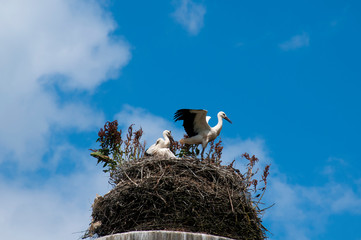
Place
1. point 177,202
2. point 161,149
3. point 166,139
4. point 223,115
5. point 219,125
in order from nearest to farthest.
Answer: point 177,202
point 161,149
point 166,139
point 219,125
point 223,115

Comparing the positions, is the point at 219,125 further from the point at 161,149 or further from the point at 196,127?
the point at 161,149

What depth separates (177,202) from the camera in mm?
8859

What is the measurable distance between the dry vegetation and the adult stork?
1609mm

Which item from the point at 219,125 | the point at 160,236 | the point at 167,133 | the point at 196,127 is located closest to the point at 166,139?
the point at 167,133

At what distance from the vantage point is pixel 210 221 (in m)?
8.70

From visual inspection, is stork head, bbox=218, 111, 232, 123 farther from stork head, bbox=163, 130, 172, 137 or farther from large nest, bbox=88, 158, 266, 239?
large nest, bbox=88, 158, 266, 239

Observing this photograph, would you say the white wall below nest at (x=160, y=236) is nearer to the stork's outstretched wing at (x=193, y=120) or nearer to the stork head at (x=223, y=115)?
the stork's outstretched wing at (x=193, y=120)

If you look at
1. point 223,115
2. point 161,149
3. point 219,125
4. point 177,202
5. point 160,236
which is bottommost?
point 160,236

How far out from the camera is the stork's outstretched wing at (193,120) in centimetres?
1146

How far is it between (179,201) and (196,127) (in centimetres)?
307

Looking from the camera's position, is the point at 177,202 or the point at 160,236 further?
the point at 177,202

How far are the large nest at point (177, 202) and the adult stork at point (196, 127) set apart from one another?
187 centimetres

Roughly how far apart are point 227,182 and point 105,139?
2806 mm

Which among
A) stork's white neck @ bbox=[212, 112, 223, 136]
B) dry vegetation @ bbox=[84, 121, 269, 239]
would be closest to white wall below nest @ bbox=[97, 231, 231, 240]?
dry vegetation @ bbox=[84, 121, 269, 239]
